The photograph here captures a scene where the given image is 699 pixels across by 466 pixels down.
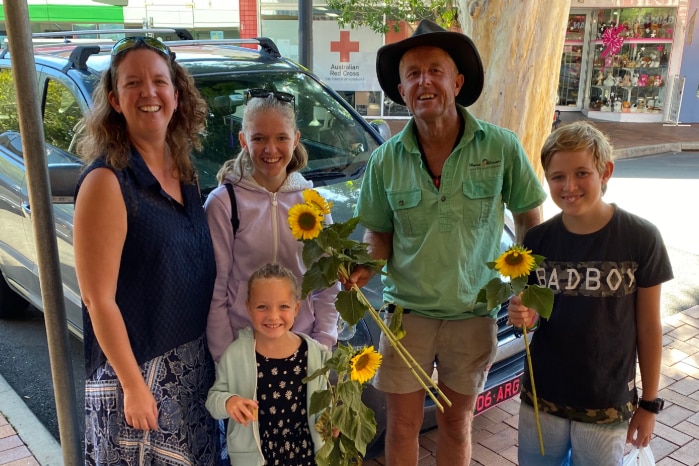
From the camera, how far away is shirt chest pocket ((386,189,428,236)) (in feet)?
7.41

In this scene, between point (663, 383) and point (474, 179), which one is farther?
point (663, 383)

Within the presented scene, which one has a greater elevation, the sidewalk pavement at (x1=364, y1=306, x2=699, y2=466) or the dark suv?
the dark suv

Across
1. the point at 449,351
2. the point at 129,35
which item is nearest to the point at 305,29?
the point at 129,35

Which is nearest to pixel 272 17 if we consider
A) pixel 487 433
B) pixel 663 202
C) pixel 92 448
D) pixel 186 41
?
pixel 663 202

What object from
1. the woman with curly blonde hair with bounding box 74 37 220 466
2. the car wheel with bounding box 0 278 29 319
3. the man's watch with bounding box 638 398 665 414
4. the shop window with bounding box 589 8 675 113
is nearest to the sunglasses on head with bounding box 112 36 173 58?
the woman with curly blonde hair with bounding box 74 37 220 466

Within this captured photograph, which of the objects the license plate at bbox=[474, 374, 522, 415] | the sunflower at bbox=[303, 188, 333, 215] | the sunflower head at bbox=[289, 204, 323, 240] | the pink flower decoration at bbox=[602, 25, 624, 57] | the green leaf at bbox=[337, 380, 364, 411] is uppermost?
the pink flower decoration at bbox=[602, 25, 624, 57]

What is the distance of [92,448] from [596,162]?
1830 mm

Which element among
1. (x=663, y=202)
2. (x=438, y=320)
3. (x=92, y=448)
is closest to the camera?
(x=92, y=448)

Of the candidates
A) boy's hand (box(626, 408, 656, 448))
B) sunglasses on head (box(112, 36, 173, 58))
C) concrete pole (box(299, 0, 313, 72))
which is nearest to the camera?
sunglasses on head (box(112, 36, 173, 58))

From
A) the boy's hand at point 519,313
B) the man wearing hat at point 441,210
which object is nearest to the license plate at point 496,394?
the man wearing hat at point 441,210

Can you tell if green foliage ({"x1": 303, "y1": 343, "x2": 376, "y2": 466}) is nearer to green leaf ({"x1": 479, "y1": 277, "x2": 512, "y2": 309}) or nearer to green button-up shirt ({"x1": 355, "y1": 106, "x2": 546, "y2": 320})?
green leaf ({"x1": 479, "y1": 277, "x2": 512, "y2": 309})

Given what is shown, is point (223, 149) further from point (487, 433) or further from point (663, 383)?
Result: point (663, 383)

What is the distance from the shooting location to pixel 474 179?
88.6 inches

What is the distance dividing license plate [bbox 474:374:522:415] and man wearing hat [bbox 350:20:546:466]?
0.47 meters
